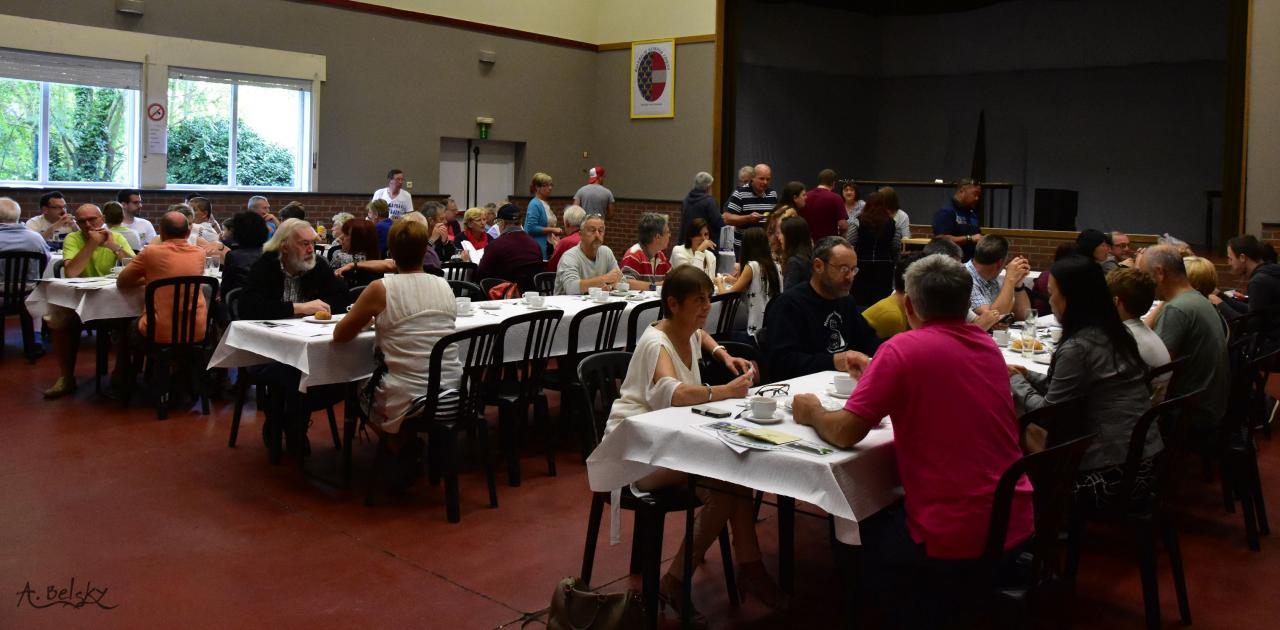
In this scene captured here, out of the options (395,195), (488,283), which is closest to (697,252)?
(488,283)

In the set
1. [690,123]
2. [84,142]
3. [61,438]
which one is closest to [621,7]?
[690,123]

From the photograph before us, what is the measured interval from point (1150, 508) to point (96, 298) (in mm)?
5952

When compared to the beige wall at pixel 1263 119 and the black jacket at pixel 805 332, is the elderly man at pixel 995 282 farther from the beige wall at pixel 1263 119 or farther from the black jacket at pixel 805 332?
the beige wall at pixel 1263 119

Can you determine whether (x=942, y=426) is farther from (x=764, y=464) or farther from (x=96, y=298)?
(x=96, y=298)

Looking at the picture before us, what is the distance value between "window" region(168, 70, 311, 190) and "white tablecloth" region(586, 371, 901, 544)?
406 inches

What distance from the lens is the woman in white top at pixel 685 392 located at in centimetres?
358

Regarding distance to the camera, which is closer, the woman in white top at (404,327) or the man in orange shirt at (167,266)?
the woman in white top at (404,327)

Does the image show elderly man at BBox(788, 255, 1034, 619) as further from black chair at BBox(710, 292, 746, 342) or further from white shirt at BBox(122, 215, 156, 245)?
white shirt at BBox(122, 215, 156, 245)

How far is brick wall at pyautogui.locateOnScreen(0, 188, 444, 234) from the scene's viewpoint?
1102 cm

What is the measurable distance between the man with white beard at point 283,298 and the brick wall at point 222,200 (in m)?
6.98

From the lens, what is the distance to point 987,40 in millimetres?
17172

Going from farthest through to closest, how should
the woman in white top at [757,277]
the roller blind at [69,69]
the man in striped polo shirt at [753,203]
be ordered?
the roller blind at [69,69] < the man in striped polo shirt at [753,203] < the woman in white top at [757,277]

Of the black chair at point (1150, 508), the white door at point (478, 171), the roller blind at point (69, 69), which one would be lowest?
the black chair at point (1150, 508)

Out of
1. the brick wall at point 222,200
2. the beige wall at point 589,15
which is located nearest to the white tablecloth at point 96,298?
the brick wall at point 222,200
